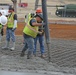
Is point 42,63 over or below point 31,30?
below

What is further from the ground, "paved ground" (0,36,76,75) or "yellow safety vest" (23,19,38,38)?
"yellow safety vest" (23,19,38,38)

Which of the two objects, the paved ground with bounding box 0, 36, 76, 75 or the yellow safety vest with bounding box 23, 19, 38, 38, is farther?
the yellow safety vest with bounding box 23, 19, 38, 38

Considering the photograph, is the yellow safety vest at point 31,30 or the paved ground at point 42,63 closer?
the paved ground at point 42,63

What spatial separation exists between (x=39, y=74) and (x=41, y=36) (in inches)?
146

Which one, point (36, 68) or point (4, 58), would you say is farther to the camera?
point (4, 58)

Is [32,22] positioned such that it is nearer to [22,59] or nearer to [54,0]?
[22,59]

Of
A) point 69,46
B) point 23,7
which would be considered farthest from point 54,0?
point 69,46

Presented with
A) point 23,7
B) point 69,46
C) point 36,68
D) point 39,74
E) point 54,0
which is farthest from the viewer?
point 54,0

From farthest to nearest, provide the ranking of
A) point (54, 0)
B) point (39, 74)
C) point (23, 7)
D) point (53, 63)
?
point (54, 0)
point (23, 7)
point (53, 63)
point (39, 74)

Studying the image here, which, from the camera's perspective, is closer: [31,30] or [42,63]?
[42,63]

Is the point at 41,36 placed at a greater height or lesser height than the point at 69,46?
greater

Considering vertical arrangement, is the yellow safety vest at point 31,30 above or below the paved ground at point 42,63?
above

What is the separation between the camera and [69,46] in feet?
52.7

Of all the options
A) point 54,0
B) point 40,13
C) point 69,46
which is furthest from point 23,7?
point 40,13
